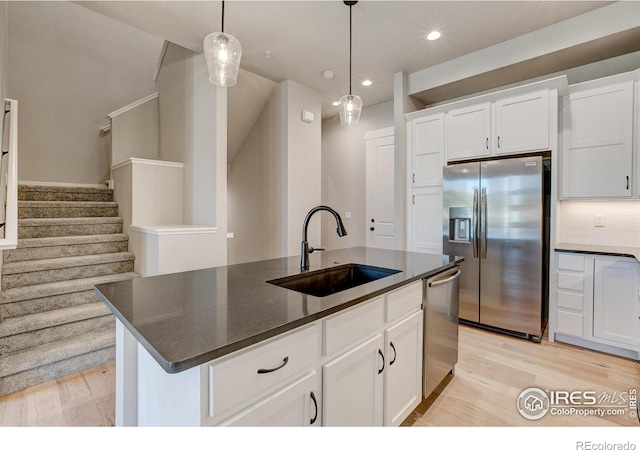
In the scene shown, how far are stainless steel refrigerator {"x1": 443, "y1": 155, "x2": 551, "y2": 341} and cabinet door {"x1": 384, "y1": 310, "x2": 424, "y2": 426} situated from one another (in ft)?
5.59

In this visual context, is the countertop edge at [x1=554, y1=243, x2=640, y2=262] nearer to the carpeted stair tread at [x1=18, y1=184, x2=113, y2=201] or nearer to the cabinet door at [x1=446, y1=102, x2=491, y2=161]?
the cabinet door at [x1=446, y1=102, x2=491, y2=161]

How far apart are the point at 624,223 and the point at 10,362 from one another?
17.2 ft

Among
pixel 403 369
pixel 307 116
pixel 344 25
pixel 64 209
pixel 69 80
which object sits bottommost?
pixel 403 369

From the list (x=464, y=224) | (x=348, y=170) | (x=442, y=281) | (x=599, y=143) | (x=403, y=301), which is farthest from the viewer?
(x=348, y=170)

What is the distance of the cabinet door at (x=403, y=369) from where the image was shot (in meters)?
1.53

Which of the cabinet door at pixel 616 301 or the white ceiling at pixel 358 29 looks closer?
the cabinet door at pixel 616 301

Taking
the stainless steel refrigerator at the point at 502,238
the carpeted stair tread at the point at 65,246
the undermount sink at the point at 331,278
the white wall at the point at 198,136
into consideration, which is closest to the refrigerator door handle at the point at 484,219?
the stainless steel refrigerator at the point at 502,238

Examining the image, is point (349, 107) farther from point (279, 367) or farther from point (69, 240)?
point (69, 240)

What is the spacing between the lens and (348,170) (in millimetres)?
5266

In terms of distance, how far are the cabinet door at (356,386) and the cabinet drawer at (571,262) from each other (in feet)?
7.78

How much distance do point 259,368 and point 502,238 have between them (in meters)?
2.89

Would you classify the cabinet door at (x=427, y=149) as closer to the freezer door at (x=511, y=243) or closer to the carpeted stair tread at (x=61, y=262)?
the freezer door at (x=511, y=243)

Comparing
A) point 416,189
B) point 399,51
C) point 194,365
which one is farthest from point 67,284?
point 399,51

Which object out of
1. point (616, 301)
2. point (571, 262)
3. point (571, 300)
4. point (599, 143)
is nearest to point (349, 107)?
point (599, 143)
